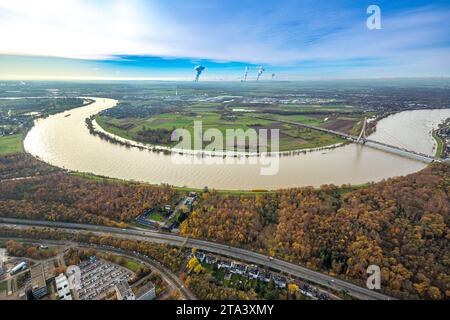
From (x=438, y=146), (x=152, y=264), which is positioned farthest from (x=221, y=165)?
(x=438, y=146)

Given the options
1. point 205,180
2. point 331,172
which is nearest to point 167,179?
point 205,180

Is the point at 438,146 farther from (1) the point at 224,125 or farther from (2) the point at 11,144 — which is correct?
(2) the point at 11,144

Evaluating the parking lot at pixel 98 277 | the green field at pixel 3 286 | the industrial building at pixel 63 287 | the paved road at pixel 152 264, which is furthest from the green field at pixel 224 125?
the green field at pixel 3 286

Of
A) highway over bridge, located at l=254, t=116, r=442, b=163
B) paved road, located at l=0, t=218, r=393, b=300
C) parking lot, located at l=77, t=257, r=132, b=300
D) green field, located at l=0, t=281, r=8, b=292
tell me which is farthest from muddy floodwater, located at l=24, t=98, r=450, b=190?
green field, located at l=0, t=281, r=8, b=292

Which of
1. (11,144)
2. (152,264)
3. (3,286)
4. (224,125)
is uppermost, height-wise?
(224,125)

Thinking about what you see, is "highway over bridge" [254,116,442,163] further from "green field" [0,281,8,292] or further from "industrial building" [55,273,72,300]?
"green field" [0,281,8,292]

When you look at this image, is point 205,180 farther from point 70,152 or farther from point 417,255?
point 70,152
